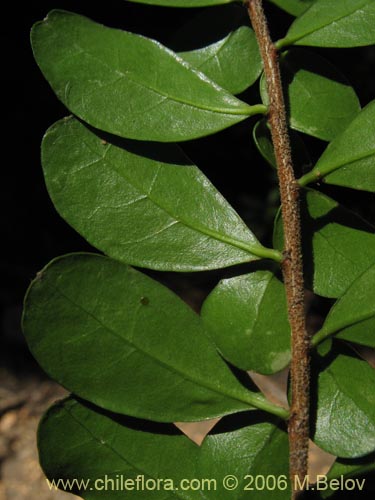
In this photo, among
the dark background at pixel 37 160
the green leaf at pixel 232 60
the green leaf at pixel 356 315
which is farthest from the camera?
the dark background at pixel 37 160

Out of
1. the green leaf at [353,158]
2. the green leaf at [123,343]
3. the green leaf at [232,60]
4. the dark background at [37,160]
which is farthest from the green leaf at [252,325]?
the dark background at [37,160]

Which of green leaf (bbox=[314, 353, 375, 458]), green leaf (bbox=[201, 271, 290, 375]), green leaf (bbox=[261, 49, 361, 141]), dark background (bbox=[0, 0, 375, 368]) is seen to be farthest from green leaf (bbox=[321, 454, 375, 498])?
dark background (bbox=[0, 0, 375, 368])

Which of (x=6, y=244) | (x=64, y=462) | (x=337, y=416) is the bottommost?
(x=6, y=244)

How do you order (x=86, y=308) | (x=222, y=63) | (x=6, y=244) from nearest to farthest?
(x=86, y=308) < (x=222, y=63) < (x=6, y=244)

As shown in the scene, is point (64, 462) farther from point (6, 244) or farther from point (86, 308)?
point (6, 244)

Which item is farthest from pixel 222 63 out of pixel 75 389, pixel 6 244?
pixel 6 244

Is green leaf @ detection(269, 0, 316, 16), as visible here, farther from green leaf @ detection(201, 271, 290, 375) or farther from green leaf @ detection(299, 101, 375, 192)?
green leaf @ detection(201, 271, 290, 375)

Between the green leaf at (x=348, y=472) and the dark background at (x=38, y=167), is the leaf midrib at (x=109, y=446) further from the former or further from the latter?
the dark background at (x=38, y=167)
